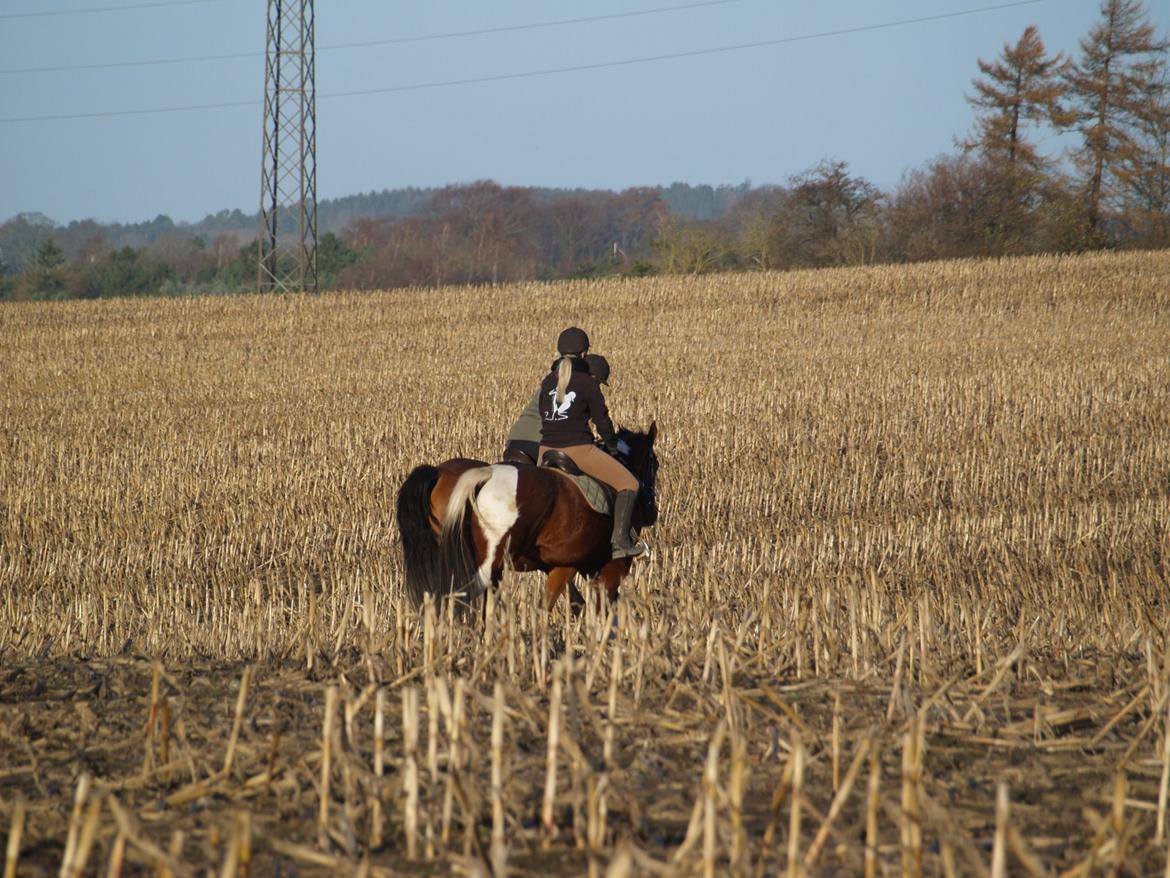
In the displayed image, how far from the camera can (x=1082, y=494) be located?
1230 cm

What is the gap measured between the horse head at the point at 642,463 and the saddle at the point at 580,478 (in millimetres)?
423

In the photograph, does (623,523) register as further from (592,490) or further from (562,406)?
(562,406)

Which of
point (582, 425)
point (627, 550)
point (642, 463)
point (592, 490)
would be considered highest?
point (582, 425)

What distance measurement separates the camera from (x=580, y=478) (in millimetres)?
7871

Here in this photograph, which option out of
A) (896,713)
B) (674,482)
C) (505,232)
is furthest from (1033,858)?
(505,232)

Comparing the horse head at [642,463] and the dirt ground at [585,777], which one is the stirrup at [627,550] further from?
the dirt ground at [585,777]

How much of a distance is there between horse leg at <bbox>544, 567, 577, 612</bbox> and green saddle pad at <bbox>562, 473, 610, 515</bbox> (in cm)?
49

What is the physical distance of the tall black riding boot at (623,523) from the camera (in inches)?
314

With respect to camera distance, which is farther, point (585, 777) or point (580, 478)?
point (580, 478)

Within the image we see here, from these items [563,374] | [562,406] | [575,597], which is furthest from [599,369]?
[575,597]

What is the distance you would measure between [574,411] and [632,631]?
9.69 feet

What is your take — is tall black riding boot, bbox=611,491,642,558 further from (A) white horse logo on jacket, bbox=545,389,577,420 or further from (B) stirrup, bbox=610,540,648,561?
(A) white horse logo on jacket, bbox=545,389,577,420

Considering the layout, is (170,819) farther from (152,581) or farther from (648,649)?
(152,581)

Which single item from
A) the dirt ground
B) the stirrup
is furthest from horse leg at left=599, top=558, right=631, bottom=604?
the dirt ground
